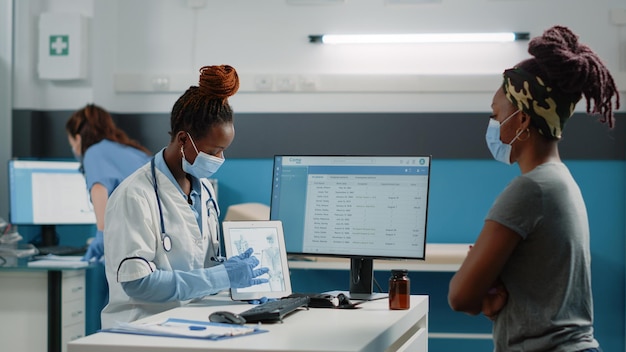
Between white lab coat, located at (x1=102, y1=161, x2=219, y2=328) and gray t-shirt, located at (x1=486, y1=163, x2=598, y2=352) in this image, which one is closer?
gray t-shirt, located at (x1=486, y1=163, x2=598, y2=352)

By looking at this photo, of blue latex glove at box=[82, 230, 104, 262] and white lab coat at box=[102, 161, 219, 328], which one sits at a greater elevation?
white lab coat at box=[102, 161, 219, 328]

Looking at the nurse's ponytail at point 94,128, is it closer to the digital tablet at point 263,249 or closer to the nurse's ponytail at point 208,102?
the nurse's ponytail at point 208,102

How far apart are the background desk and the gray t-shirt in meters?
2.74

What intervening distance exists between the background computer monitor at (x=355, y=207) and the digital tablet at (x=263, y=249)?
10 cm

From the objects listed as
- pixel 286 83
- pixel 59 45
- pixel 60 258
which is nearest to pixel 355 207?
pixel 60 258

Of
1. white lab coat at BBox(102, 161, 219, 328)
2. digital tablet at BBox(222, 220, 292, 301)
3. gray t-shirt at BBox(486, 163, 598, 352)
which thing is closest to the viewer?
gray t-shirt at BBox(486, 163, 598, 352)

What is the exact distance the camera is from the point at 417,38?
16.3 ft

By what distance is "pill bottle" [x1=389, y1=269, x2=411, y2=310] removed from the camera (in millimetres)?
2449

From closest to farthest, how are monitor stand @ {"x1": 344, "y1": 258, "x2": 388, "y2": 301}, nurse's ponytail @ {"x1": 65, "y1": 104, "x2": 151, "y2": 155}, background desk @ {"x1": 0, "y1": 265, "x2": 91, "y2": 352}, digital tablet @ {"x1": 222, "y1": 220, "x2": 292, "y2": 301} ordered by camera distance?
digital tablet @ {"x1": 222, "y1": 220, "x2": 292, "y2": 301}
monitor stand @ {"x1": 344, "y1": 258, "x2": 388, "y2": 301}
background desk @ {"x1": 0, "y1": 265, "x2": 91, "y2": 352}
nurse's ponytail @ {"x1": 65, "y1": 104, "x2": 151, "y2": 155}

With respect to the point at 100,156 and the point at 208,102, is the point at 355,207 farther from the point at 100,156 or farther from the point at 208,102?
the point at 100,156

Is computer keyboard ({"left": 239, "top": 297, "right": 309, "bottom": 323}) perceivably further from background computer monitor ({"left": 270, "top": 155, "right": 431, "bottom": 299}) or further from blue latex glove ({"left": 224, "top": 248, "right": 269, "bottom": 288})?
background computer monitor ({"left": 270, "top": 155, "right": 431, "bottom": 299})

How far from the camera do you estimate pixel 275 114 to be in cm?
508

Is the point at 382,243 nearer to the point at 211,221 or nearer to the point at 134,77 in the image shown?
the point at 211,221

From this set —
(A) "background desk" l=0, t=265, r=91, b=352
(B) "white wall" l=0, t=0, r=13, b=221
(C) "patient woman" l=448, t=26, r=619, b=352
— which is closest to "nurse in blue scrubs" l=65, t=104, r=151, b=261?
(A) "background desk" l=0, t=265, r=91, b=352
